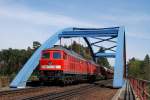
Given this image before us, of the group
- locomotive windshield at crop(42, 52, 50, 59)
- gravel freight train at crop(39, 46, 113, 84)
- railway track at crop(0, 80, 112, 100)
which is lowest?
railway track at crop(0, 80, 112, 100)

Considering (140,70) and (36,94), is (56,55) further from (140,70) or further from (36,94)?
(140,70)

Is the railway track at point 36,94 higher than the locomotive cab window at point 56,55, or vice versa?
the locomotive cab window at point 56,55

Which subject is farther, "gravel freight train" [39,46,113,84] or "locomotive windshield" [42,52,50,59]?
"locomotive windshield" [42,52,50,59]

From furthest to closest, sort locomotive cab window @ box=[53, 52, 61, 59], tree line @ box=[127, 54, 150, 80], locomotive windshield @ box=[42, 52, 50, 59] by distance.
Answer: tree line @ box=[127, 54, 150, 80] < locomotive windshield @ box=[42, 52, 50, 59] < locomotive cab window @ box=[53, 52, 61, 59]

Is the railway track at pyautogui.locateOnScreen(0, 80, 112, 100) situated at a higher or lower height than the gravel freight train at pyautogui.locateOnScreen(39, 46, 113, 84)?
lower

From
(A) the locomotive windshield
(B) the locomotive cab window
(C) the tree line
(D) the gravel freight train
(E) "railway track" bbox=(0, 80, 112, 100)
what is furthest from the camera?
(C) the tree line

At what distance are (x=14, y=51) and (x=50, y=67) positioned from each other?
8370 cm

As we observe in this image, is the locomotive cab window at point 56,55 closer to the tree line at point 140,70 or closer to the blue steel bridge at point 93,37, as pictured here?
the blue steel bridge at point 93,37

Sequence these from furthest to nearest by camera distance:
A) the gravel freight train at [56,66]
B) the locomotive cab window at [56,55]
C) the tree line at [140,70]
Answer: the tree line at [140,70] < the locomotive cab window at [56,55] < the gravel freight train at [56,66]

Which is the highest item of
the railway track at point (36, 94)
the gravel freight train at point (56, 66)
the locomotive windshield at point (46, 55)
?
the locomotive windshield at point (46, 55)

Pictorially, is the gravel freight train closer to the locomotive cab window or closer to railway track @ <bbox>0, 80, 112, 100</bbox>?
the locomotive cab window

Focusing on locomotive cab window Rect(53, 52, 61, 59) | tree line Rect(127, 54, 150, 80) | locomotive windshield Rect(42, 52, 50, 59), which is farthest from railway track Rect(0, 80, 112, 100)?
tree line Rect(127, 54, 150, 80)

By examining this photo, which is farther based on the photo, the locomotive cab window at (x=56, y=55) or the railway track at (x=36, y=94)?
the locomotive cab window at (x=56, y=55)

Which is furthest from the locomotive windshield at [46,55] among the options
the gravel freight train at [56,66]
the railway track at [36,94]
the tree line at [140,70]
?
the tree line at [140,70]
